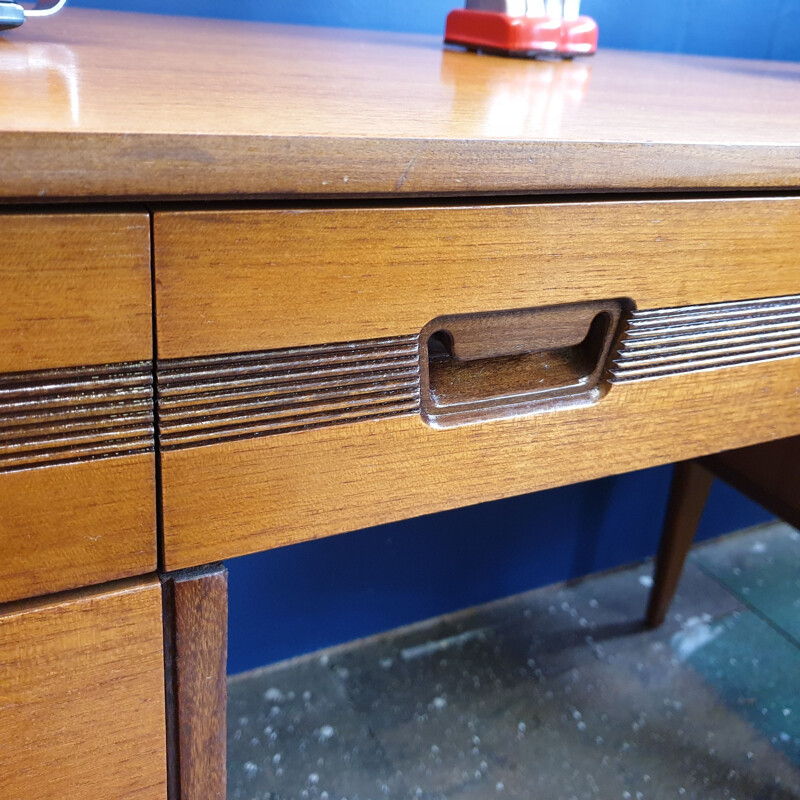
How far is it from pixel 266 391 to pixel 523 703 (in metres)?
0.73

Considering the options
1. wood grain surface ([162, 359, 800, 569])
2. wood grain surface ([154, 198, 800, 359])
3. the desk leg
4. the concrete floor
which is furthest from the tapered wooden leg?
the desk leg

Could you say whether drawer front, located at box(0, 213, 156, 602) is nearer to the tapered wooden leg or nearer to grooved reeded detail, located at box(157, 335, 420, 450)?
grooved reeded detail, located at box(157, 335, 420, 450)

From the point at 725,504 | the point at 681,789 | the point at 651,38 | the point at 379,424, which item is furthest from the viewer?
the point at 725,504

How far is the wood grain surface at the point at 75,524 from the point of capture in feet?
0.95

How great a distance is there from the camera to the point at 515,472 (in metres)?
0.40

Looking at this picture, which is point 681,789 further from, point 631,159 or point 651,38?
point 651,38

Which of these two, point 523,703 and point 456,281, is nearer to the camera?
point 456,281

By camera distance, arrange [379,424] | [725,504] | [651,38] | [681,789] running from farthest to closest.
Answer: [725,504], [651,38], [681,789], [379,424]

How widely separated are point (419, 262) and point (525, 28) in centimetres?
40

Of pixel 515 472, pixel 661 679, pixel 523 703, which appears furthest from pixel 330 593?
pixel 515 472

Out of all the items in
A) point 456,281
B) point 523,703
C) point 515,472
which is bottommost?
point 523,703

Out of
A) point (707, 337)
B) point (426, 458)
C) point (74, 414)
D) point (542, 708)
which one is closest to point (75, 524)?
point (74, 414)

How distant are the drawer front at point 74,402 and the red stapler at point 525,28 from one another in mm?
465

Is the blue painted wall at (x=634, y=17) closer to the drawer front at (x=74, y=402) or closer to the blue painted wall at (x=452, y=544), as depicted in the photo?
the blue painted wall at (x=452, y=544)
